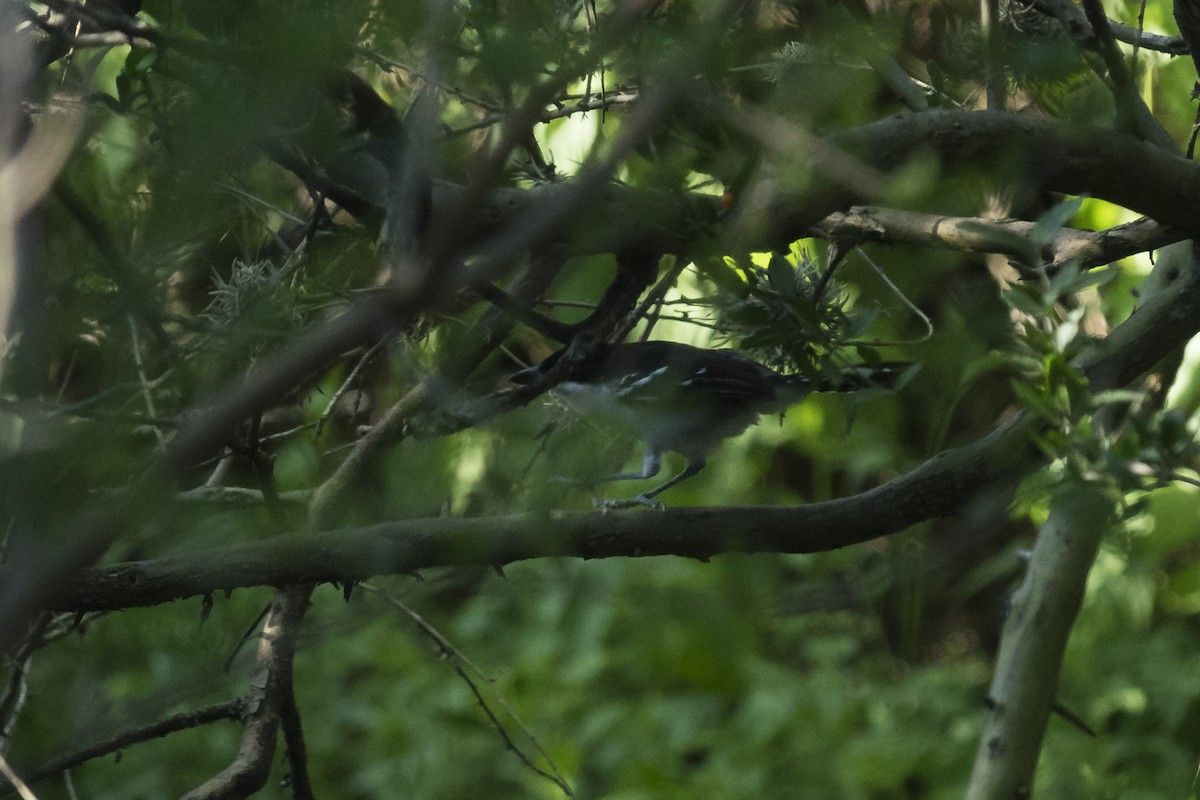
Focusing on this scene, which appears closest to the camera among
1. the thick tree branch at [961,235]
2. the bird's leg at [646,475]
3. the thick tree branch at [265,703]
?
the thick tree branch at [961,235]

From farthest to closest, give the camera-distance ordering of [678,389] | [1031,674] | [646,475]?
[646,475] → [1031,674] → [678,389]

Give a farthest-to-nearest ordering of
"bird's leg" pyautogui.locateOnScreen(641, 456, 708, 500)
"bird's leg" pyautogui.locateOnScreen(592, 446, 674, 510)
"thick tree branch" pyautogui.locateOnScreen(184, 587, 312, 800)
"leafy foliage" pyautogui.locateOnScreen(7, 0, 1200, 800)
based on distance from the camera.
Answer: "bird's leg" pyautogui.locateOnScreen(641, 456, 708, 500) → "bird's leg" pyautogui.locateOnScreen(592, 446, 674, 510) → "thick tree branch" pyautogui.locateOnScreen(184, 587, 312, 800) → "leafy foliage" pyautogui.locateOnScreen(7, 0, 1200, 800)

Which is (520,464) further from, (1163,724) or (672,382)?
(1163,724)

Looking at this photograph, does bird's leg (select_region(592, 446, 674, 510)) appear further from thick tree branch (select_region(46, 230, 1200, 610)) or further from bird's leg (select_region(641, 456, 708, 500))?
thick tree branch (select_region(46, 230, 1200, 610))

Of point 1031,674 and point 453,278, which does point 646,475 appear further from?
point 453,278

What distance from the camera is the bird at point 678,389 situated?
1727mm

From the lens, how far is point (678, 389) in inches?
75.0

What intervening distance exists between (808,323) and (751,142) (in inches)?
15.7

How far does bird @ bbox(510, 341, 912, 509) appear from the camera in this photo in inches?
68.0

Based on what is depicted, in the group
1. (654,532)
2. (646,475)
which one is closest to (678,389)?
(654,532)

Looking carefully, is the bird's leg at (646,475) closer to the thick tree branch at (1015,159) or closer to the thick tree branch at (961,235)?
the thick tree branch at (961,235)

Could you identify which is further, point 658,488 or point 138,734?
point 658,488

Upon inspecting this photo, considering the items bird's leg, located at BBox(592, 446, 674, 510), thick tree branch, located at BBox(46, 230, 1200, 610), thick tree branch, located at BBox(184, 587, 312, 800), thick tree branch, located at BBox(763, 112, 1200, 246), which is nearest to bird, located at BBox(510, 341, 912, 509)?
bird's leg, located at BBox(592, 446, 674, 510)

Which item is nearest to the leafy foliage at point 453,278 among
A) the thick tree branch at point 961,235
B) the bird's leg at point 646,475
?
the thick tree branch at point 961,235
